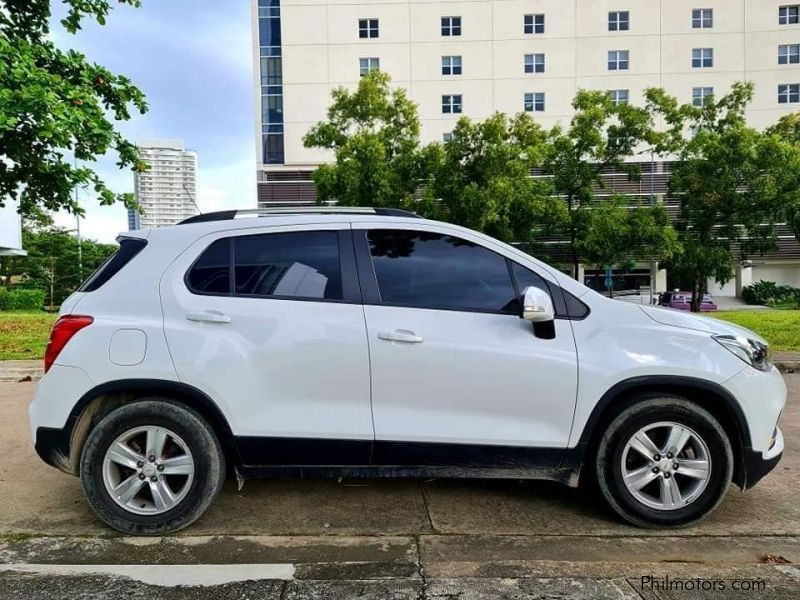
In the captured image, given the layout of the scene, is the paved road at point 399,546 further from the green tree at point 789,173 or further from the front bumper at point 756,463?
the green tree at point 789,173

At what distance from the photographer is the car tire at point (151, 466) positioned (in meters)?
3.24

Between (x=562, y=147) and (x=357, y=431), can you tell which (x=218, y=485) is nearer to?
(x=357, y=431)

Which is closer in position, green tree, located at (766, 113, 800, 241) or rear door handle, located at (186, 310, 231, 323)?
rear door handle, located at (186, 310, 231, 323)

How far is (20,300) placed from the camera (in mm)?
30750

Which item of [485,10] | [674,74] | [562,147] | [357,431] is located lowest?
[357,431]

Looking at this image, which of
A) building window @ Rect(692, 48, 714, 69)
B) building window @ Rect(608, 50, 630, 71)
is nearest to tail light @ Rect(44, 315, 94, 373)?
building window @ Rect(608, 50, 630, 71)

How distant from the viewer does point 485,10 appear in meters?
41.7

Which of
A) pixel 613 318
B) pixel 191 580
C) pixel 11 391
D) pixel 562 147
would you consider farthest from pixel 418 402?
pixel 562 147

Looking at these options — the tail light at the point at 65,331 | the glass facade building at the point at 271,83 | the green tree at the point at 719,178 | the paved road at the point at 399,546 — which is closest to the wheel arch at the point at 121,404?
the tail light at the point at 65,331

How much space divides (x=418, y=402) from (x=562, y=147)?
20.7 m

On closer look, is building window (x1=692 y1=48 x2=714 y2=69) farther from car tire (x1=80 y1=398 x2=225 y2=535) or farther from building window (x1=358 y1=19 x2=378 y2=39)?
car tire (x1=80 y1=398 x2=225 y2=535)

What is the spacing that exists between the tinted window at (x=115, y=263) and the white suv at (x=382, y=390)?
3cm

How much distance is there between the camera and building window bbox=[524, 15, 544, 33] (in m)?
41.8

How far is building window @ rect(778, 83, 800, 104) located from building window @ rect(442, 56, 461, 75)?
77.5 ft
